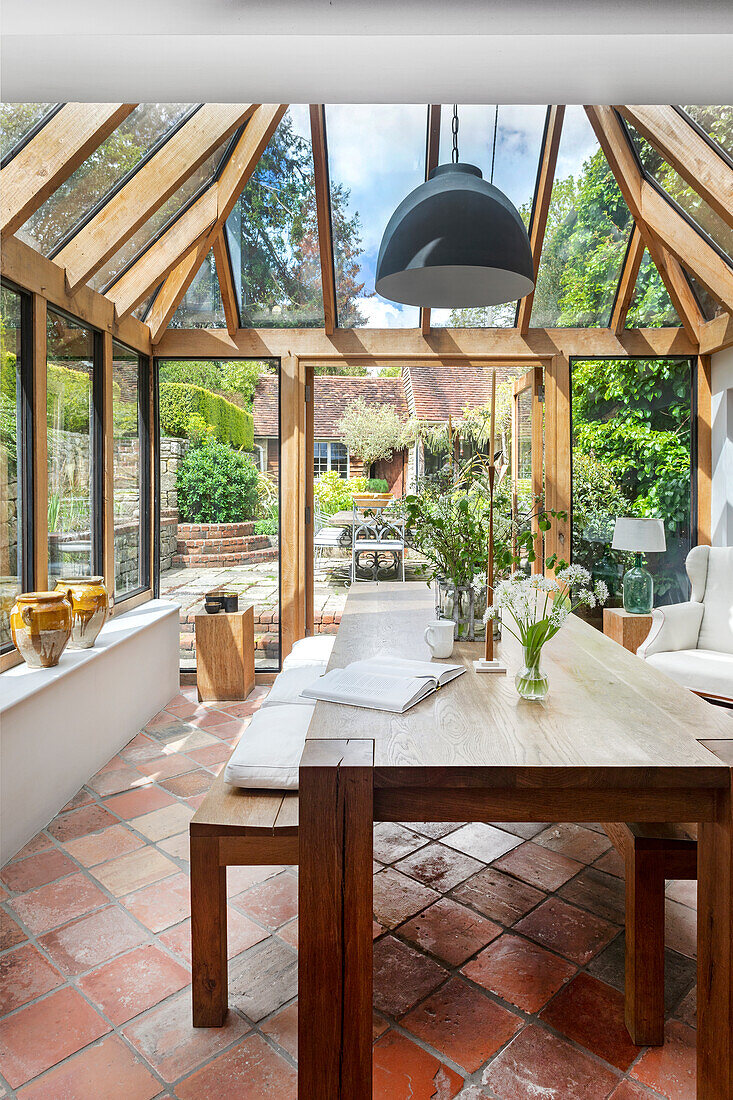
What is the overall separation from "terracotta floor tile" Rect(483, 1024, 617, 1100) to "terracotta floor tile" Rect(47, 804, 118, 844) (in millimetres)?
1824

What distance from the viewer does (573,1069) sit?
167 cm

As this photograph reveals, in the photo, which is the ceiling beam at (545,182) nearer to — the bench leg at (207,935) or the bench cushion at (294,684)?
the bench cushion at (294,684)

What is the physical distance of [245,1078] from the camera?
165 cm

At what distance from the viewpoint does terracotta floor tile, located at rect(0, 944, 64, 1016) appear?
192 centimetres

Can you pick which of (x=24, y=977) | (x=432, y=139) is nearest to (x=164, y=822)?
(x=24, y=977)

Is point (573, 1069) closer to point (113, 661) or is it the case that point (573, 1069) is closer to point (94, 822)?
point (94, 822)

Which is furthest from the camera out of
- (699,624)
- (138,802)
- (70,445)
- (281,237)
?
(281,237)

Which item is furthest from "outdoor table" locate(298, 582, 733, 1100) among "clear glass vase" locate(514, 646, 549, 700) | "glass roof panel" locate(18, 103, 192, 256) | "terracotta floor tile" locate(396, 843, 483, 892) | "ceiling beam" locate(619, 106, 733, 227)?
"ceiling beam" locate(619, 106, 733, 227)

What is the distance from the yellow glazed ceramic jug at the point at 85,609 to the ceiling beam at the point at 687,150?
3482mm

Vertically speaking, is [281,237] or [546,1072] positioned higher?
[281,237]

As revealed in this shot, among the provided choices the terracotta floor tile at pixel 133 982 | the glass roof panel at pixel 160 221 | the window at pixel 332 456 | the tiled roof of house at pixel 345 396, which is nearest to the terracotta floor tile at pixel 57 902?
the terracotta floor tile at pixel 133 982

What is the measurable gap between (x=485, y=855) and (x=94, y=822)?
1.57 metres

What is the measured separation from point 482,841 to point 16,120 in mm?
3248

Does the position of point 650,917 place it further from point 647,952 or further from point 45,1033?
point 45,1033
